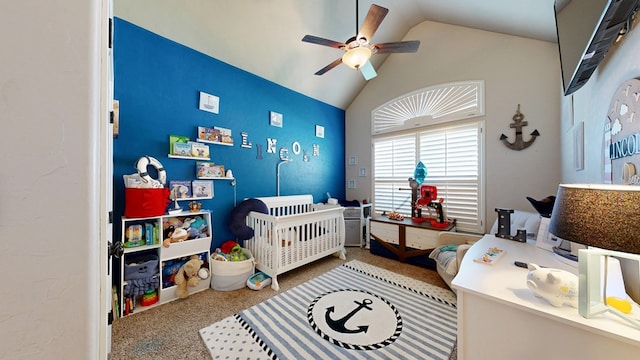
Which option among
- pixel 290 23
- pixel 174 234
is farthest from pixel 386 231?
pixel 290 23

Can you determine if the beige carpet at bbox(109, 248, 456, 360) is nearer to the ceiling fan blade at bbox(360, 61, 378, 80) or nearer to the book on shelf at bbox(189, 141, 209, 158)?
the book on shelf at bbox(189, 141, 209, 158)

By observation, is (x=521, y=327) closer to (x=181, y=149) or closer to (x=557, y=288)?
(x=557, y=288)

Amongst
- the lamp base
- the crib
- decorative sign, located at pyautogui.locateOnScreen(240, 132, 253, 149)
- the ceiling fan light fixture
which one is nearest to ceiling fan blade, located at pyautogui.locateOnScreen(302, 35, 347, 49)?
the ceiling fan light fixture

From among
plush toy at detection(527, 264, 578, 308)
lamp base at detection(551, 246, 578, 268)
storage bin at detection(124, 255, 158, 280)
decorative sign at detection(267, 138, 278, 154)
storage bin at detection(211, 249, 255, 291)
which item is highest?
decorative sign at detection(267, 138, 278, 154)

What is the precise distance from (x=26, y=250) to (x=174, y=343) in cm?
147

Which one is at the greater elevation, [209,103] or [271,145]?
[209,103]

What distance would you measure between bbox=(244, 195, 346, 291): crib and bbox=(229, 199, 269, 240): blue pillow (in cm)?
6

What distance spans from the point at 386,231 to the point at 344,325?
1.62 metres

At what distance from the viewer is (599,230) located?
611 mm

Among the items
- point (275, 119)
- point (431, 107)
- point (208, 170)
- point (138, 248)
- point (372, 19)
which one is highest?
→ point (372, 19)

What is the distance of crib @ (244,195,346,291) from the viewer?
89.4 inches

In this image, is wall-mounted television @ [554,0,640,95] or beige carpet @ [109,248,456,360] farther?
beige carpet @ [109,248,456,360]

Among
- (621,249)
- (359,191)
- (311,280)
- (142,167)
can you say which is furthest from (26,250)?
(359,191)

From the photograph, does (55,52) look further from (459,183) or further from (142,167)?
(459,183)
